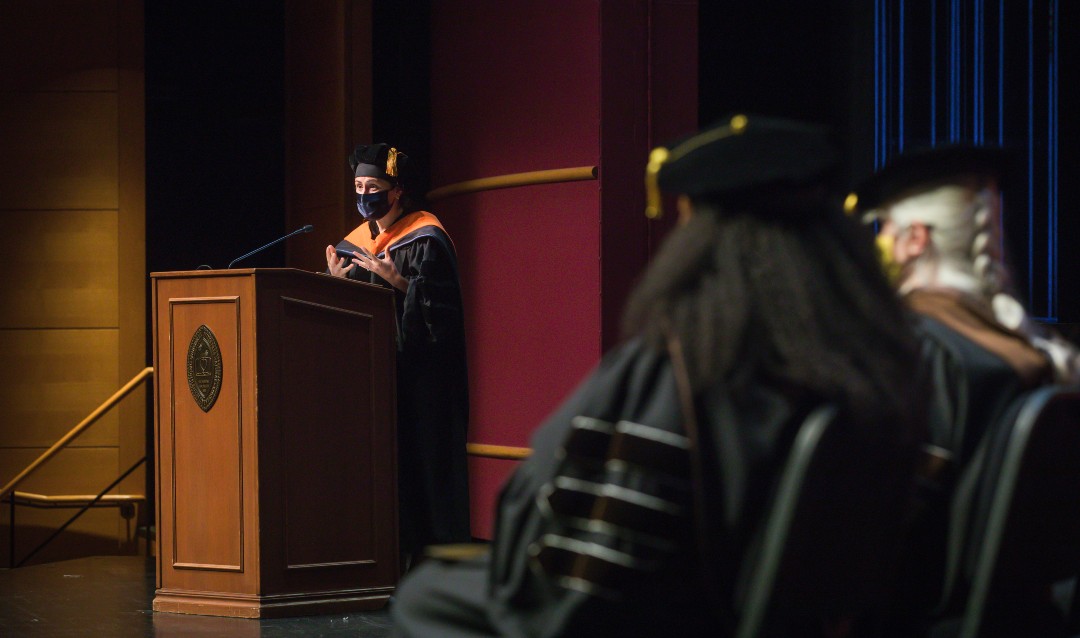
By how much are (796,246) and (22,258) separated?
6.38m

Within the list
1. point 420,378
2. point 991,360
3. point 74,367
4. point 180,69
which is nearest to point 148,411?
point 74,367

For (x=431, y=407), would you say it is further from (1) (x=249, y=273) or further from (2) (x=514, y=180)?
(2) (x=514, y=180)

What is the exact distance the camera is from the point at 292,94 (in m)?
7.16

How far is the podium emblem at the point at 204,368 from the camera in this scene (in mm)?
3928

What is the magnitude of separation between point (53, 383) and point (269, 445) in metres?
3.69

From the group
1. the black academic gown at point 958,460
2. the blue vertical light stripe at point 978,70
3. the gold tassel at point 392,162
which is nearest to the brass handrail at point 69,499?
the gold tassel at point 392,162

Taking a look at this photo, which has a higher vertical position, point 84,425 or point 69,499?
point 84,425

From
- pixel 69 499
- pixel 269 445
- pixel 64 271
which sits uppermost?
pixel 64 271

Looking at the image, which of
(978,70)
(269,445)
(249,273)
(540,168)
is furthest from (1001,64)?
(269,445)

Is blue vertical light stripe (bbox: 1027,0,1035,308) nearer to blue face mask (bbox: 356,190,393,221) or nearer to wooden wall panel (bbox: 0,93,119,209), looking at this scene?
blue face mask (bbox: 356,190,393,221)

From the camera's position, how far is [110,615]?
171 inches

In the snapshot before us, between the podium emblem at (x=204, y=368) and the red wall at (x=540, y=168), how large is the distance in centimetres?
184

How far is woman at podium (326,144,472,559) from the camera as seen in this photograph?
14.8 ft

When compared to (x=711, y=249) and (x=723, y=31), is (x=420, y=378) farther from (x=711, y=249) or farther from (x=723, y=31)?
(x=711, y=249)
